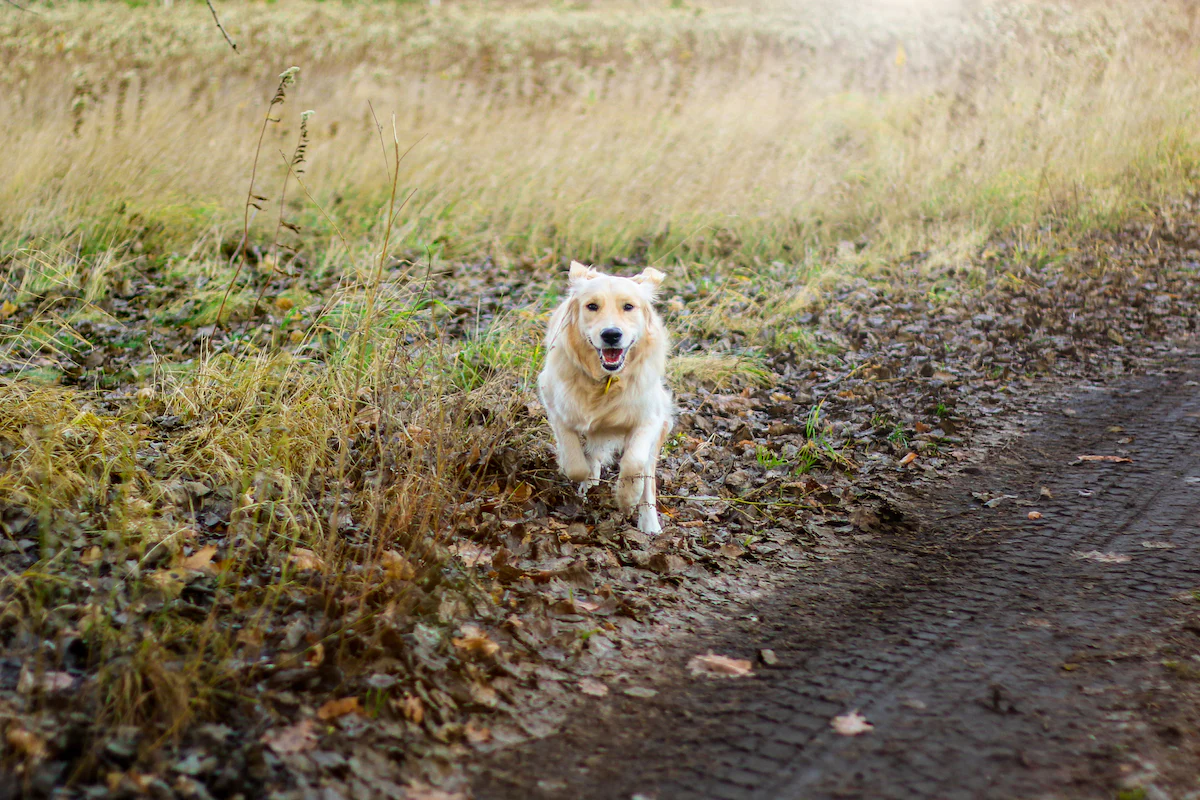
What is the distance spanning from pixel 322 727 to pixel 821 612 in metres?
1.94

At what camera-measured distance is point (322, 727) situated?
8.12 ft

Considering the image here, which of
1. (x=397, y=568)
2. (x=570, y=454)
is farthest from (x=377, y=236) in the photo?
(x=397, y=568)

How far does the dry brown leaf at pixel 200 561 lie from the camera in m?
3.07

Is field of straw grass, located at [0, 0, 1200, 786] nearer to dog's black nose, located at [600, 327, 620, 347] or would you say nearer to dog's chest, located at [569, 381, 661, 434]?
dog's chest, located at [569, 381, 661, 434]

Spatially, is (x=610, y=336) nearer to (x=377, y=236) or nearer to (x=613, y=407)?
(x=613, y=407)

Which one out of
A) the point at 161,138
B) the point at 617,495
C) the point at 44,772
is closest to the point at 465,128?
the point at 161,138

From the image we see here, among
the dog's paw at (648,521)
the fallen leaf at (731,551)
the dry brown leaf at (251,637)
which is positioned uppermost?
the dry brown leaf at (251,637)

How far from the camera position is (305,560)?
10.3 ft

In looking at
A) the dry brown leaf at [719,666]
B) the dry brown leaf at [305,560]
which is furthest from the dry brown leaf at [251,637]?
the dry brown leaf at [719,666]

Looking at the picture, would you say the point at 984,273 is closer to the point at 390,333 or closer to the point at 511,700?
the point at 390,333

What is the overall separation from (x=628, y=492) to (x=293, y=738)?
6.50ft

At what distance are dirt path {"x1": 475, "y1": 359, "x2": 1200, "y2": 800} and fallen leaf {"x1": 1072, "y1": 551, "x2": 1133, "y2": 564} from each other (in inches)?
0.5

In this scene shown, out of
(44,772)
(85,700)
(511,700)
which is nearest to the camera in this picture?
(44,772)

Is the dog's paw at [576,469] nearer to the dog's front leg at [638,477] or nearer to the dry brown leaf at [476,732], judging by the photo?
the dog's front leg at [638,477]
